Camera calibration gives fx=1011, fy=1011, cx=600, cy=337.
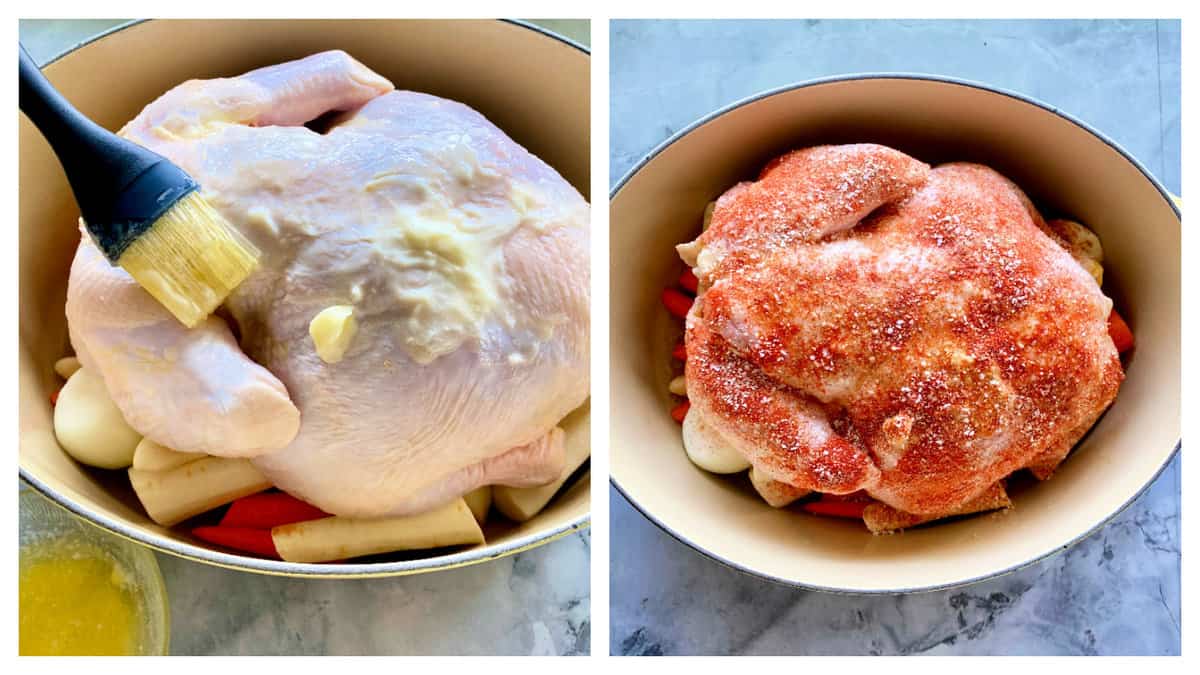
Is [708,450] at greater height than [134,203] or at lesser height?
lesser

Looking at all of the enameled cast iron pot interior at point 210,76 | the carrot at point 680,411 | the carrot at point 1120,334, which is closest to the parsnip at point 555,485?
the enameled cast iron pot interior at point 210,76

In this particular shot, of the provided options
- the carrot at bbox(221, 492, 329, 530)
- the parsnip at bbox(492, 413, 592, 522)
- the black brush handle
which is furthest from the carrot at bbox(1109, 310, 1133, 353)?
the black brush handle

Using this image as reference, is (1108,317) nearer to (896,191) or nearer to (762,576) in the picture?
(896,191)

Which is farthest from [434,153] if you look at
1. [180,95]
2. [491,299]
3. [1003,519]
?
[1003,519]

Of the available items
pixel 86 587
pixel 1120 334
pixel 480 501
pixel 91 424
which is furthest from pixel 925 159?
pixel 86 587

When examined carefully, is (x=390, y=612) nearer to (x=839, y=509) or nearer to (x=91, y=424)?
(x=91, y=424)

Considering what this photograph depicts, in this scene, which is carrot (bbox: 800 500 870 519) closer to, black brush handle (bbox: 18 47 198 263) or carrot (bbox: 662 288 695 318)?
carrot (bbox: 662 288 695 318)

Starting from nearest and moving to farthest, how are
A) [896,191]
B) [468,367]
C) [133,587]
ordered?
1. [468,367]
2. [896,191]
3. [133,587]
